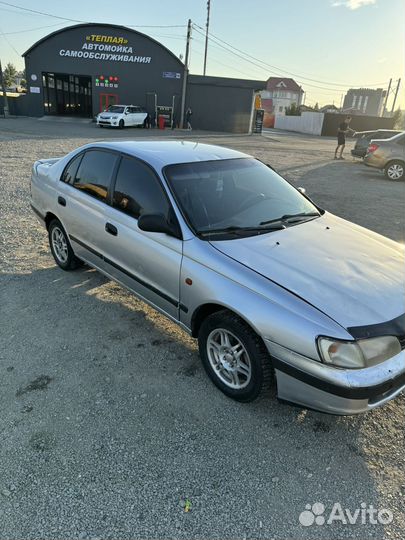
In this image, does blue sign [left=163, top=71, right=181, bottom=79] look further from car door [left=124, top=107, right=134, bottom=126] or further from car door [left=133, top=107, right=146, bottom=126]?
car door [left=124, top=107, right=134, bottom=126]

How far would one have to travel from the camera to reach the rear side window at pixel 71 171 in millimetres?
4406

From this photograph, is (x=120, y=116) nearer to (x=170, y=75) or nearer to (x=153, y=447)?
(x=170, y=75)

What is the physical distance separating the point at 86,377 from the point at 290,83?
107 metres

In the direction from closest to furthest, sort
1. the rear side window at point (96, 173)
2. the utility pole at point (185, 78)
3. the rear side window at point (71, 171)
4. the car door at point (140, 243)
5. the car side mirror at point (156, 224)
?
1. the car side mirror at point (156, 224)
2. the car door at point (140, 243)
3. the rear side window at point (96, 173)
4. the rear side window at point (71, 171)
5. the utility pole at point (185, 78)

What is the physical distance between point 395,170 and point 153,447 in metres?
13.8

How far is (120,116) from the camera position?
1094 inches

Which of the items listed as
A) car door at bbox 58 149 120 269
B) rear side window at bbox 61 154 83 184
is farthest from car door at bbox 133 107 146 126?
car door at bbox 58 149 120 269

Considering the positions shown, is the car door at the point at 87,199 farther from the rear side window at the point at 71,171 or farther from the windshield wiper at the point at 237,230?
the windshield wiper at the point at 237,230

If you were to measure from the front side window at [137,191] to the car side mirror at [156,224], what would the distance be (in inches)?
6.3

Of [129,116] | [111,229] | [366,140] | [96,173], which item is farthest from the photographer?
[129,116]

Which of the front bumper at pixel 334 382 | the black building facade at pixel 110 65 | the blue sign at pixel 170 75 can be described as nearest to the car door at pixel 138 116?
the black building facade at pixel 110 65

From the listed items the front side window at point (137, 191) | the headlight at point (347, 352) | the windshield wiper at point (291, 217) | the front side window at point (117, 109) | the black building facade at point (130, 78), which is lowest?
the headlight at point (347, 352)

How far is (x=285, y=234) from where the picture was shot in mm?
3248

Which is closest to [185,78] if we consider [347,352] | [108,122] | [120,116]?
[120,116]
